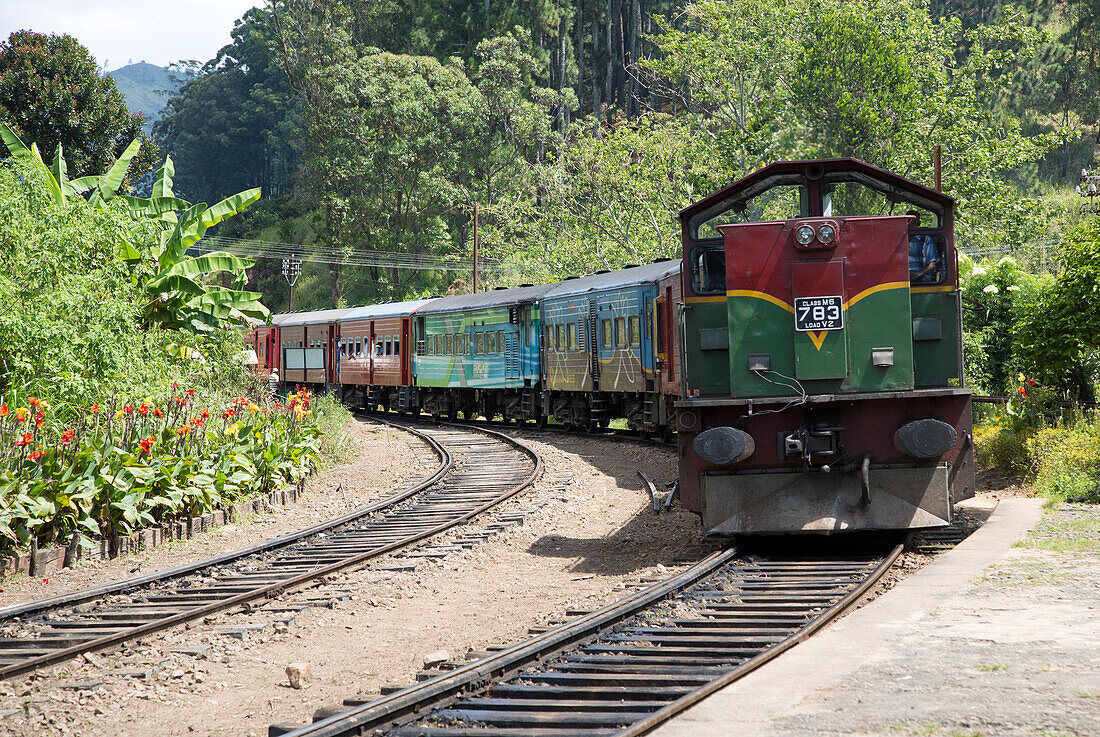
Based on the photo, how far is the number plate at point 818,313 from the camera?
29.7 ft

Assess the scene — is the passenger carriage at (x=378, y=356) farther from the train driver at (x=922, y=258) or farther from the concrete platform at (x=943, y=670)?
the concrete platform at (x=943, y=670)

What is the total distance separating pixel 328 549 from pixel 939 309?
6262 mm

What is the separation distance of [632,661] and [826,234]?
447 cm

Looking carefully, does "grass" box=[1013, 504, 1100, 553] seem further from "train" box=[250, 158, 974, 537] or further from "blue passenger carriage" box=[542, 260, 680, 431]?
"blue passenger carriage" box=[542, 260, 680, 431]

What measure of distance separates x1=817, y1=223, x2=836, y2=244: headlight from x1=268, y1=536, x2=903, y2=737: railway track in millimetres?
2656

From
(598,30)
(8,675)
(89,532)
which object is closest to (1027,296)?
(89,532)

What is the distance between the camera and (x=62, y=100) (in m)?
29.6

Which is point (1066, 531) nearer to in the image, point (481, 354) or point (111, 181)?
point (111, 181)

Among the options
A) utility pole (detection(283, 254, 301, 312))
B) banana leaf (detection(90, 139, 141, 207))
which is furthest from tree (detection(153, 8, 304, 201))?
banana leaf (detection(90, 139, 141, 207))

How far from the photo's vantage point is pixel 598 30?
68.4 meters

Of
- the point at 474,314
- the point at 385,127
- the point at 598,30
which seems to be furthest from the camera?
the point at 598,30

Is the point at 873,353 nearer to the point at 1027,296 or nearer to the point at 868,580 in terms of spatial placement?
the point at 868,580

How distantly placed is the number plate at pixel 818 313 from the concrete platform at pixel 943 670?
2.22 metres

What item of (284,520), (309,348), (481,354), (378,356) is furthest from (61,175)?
(309,348)
